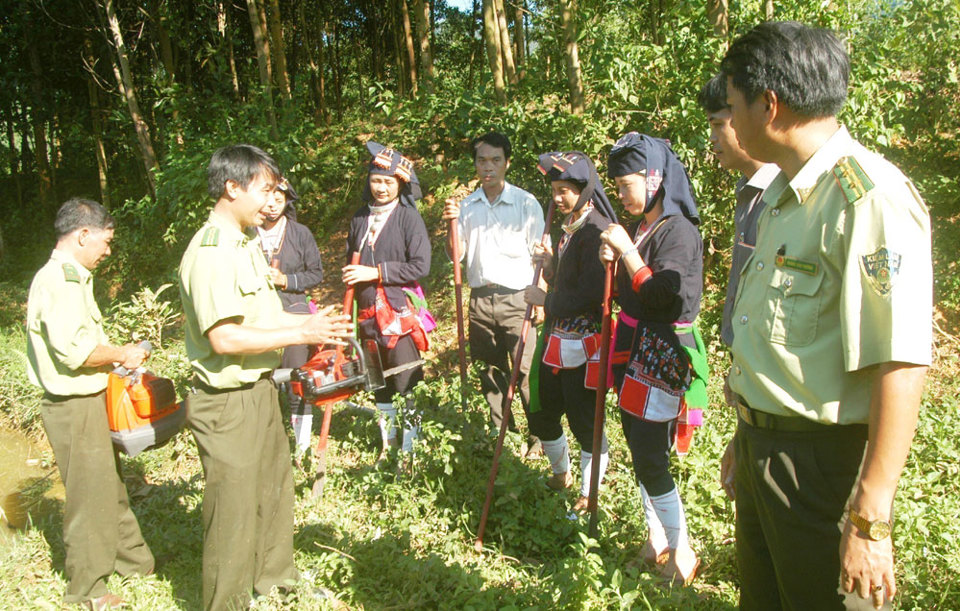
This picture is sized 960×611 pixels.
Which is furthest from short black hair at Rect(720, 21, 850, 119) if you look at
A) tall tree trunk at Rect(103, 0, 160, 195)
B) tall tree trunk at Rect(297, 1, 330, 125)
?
tall tree trunk at Rect(297, 1, 330, 125)

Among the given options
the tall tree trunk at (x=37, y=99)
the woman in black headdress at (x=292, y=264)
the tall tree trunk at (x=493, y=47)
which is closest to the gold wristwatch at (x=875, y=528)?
the woman in black headdress at (x=292, y=264)

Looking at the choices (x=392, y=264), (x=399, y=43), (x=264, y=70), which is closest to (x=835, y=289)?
(x=392, y=264)

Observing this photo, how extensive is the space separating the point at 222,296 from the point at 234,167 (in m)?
0.53

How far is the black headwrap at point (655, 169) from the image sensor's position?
2.90m

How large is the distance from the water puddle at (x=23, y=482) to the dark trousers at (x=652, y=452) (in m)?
3.63

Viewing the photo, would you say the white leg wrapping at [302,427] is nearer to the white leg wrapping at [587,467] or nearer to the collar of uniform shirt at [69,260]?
the collar of uniform shirt at [69,260]

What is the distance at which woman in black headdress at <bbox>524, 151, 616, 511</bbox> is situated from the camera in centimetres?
344

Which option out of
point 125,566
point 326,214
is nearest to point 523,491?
point 125,566

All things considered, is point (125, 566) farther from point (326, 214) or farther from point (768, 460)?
point (326, 214)

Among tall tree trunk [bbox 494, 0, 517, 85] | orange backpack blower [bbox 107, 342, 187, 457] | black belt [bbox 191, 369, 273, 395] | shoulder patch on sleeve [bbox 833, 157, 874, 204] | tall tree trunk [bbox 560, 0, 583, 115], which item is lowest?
orange backpack blower [bbox 107, 342, 187, 457]

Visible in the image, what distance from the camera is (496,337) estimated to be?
455 centimetres

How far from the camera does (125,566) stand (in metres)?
3.37

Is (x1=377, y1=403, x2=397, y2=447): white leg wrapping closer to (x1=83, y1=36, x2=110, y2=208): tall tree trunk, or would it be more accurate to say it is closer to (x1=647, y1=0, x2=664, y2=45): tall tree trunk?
(x1=647, y1=0, x2=664, y2=45): tall tree trunk

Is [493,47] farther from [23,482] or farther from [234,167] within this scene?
[23,482]
